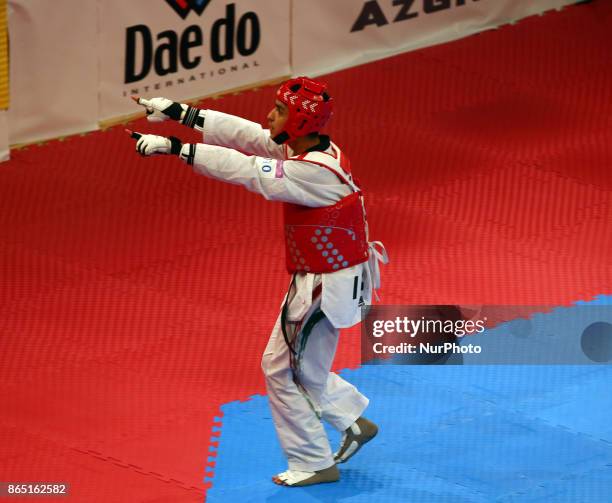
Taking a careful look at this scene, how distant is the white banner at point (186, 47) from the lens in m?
10.9

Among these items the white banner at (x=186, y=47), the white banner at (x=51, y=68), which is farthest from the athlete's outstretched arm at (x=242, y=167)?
the white banner at (x=186, y=47)

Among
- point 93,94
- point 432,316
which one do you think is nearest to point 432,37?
point 93,94

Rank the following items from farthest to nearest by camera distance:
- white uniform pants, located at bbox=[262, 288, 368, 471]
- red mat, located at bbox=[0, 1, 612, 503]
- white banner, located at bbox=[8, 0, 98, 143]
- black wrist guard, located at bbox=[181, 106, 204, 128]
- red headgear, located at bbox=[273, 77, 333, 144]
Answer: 1. white banner, located at bbox=[8, 0, 98, 143]
2. red mat, located at bbox=[0, 1, 612, 503]
3. black wrist guard, located at bbox=[181, 106, 204, 128]
4. white uniform pants, located at bbox=[262, 288, 368, 471]
5. red headgear, located at bbox=[273, 77, 333, 144]

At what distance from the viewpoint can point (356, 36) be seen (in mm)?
12297

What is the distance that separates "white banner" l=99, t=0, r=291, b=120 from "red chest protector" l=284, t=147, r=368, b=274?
208 inches

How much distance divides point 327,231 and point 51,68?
5.34 meters

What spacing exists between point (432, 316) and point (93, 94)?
4.27 meters

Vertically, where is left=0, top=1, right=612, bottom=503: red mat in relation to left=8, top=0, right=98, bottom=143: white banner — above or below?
below

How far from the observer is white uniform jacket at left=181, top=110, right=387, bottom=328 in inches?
228

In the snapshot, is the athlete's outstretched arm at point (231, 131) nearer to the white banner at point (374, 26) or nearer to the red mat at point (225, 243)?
the red mat at point (225, 243)

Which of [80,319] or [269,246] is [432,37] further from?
[80,319]

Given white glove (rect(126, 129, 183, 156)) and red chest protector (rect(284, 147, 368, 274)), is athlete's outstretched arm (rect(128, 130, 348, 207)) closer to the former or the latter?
white glove (rect(126, 129, 183, 156))

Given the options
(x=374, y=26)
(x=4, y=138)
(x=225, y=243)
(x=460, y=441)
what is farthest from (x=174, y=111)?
(x=374, y=26)

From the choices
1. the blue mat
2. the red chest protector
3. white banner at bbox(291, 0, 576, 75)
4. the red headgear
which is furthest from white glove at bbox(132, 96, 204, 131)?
white banner at bbox(291, 0, 576, 75)
